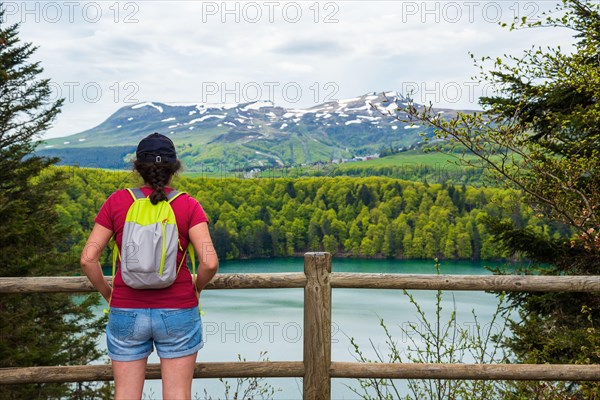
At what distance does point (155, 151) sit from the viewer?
9.52 ft

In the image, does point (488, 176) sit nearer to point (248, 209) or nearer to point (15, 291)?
point (15, 291)

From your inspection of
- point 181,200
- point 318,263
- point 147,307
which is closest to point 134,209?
point 181,200

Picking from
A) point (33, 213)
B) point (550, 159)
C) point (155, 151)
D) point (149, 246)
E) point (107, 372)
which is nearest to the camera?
point (149, 246)

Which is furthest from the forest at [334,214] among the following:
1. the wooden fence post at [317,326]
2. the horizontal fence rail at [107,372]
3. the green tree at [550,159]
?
the wooden fence post at [317,326]

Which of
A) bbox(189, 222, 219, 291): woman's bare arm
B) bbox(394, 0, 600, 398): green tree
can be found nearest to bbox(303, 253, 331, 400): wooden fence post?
bbox(189, 222, 219, 291): woman's bare arm

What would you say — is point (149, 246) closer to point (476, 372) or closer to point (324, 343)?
point (324, 343)

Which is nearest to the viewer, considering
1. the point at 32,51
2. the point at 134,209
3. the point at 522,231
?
the point at 134,209

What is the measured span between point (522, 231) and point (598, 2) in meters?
3.49

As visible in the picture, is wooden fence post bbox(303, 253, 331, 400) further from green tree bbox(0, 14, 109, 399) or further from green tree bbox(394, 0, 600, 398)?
green tree bbox(0, 14, 109, 399)

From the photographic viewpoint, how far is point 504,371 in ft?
13.5

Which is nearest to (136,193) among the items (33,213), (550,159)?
(550,159)

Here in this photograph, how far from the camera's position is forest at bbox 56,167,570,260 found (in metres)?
77.6

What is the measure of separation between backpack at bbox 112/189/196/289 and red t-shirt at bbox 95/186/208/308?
0.04m

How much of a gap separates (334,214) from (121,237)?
3831 inches
